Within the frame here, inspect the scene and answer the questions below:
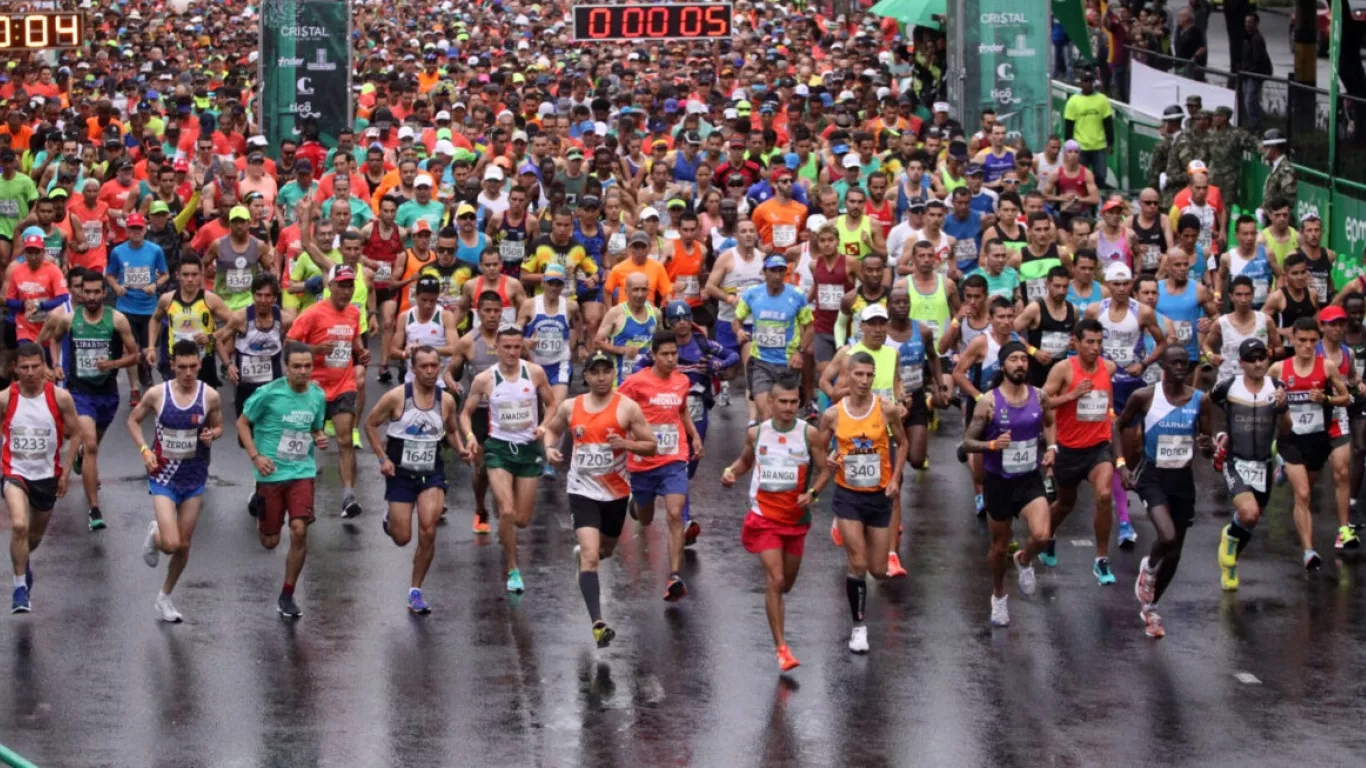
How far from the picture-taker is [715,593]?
49.8 ft

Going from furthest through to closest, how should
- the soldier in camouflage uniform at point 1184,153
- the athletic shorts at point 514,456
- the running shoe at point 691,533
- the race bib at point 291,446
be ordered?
1. the soldier in camouflage uniform at point 1184,153
2. the running shoe at point 691,533
3. the athletic shorts at point 514,456
4. the race bib at point 291,446

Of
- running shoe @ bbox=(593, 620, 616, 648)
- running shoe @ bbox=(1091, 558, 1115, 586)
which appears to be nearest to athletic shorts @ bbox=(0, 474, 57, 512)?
running shoe @ bbox=(593, 620, 616, 648)

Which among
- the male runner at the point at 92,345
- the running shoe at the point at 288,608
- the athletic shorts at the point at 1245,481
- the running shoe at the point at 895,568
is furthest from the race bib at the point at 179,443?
the athletic shorts at the point at 1245,481

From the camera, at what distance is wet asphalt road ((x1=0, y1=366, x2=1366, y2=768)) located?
1205 cm

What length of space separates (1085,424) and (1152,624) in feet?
5.89

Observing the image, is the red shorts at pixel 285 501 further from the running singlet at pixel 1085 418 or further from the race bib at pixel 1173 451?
the race bib at pixel 1173 451

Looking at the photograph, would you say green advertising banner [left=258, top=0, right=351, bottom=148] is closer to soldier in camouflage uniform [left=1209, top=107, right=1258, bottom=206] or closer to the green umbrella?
the green umbrella

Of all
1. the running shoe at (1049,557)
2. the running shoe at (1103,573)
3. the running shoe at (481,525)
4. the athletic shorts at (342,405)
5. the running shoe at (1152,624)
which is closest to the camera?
the running shoe at (1152,624)

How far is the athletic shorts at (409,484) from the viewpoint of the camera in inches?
583

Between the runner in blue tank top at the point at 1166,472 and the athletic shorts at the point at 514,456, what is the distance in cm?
358

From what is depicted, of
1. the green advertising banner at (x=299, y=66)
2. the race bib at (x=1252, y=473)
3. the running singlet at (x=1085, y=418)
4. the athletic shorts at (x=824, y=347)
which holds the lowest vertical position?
the race bib at (x=1252, y=473)

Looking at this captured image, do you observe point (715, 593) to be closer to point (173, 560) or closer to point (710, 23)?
point (173, 560)

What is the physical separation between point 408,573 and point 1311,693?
575cm

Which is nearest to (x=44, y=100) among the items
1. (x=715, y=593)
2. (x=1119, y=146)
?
(x=1119, y=146)
